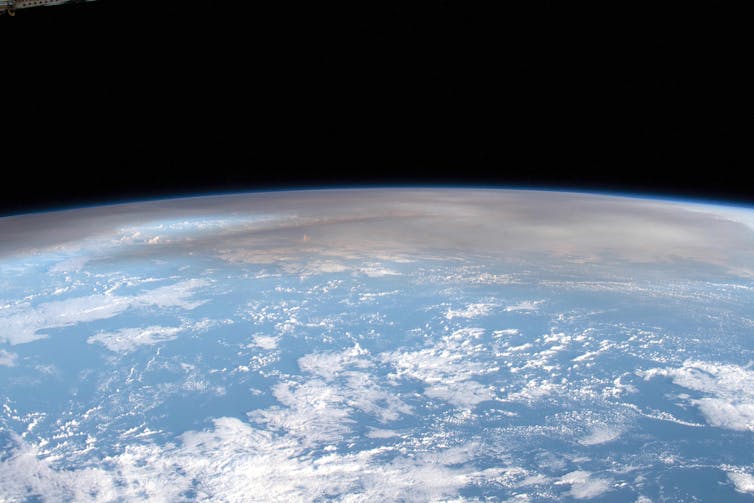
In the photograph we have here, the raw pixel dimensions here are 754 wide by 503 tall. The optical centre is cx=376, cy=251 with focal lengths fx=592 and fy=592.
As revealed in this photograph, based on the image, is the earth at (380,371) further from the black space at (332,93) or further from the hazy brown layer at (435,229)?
the black space at (332,93)

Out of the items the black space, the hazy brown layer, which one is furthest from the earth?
the black space

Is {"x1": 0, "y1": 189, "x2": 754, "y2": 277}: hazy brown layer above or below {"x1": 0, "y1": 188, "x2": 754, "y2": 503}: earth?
above

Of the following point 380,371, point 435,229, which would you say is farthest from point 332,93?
point 380,371

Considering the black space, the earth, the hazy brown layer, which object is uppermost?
the black space

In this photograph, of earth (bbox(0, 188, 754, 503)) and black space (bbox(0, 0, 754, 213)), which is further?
black space (bbox(0, 0, 754, 213))

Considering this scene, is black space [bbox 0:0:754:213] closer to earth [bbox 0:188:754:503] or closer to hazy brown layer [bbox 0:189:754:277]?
hazy brown layer [bbox 0:189:754:277]

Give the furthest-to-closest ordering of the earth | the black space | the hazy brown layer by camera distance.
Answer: the black space
the hazy brown layer
the earth
